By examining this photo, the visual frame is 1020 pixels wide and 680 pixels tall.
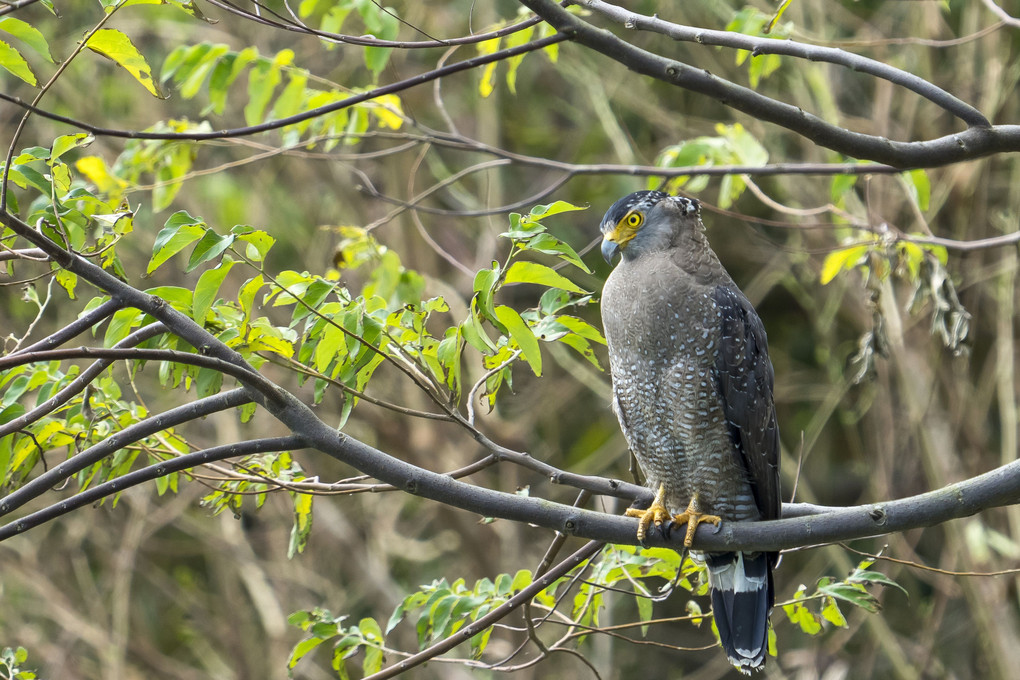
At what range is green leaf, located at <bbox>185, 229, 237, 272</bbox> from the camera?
1.96 meters

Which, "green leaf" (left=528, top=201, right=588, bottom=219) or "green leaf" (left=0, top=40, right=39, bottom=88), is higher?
"green leaf" (left=0, top=40, right=39, bottom=88)

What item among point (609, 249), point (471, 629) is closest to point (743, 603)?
point (471, 629)

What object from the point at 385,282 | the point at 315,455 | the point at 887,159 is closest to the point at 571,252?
the point at 887,159

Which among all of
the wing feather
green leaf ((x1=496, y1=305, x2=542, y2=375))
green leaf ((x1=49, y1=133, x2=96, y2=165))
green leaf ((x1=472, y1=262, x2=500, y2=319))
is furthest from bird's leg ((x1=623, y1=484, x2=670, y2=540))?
green leaf ((x1=49, y1=133, x2=96, y2=165))

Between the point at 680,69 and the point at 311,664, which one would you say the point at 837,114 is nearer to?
the point at 680,69

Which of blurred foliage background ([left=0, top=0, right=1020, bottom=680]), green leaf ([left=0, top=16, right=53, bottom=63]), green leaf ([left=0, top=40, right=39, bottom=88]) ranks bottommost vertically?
blurred foliage background ([left=0, top=0, right=1020, bottom=680])

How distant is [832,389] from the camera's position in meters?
6.78

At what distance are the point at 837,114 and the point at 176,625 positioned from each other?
7057 mm

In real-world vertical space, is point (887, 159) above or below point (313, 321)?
above

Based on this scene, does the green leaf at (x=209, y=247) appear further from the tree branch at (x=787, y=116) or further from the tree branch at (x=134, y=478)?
the tree branch at (x=787, y=116)

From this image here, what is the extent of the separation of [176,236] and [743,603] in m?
2.16

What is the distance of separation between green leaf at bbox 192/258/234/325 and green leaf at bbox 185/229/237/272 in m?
0.03

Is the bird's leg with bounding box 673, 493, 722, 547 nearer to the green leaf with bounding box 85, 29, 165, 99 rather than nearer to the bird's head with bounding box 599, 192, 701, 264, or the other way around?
the bird's head with bounding box 599, 192, 701, 264

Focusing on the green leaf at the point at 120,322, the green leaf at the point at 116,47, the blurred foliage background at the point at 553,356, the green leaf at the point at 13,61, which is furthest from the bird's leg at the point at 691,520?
the blurred foliage background at the point at 553,356
